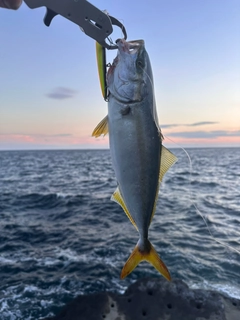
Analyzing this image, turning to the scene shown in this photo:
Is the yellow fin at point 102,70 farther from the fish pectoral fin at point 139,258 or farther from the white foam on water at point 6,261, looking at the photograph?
the white foam on water at point 6,261

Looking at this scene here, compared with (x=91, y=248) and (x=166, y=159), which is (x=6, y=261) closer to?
(x=91, y=248)

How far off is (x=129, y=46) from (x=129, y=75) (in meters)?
0.29

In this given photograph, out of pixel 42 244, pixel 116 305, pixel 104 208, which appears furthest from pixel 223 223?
pixel 116 305

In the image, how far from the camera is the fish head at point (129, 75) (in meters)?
2.67

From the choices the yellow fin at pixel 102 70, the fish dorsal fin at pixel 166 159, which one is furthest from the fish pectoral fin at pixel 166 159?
the yellow fin at pixel 102 70

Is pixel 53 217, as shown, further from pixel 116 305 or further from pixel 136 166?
pixel 136 166

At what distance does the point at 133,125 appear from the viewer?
2.69 metres

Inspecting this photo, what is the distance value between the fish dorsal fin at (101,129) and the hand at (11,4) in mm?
1724

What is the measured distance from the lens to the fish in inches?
106

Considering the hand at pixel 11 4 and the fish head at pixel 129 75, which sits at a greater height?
the hand at pixel 11 4

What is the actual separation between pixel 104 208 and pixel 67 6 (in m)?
16.6

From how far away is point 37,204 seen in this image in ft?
68.0

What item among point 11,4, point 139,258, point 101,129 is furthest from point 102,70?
point 139,258

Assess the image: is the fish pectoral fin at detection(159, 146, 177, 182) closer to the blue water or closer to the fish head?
the fish head
